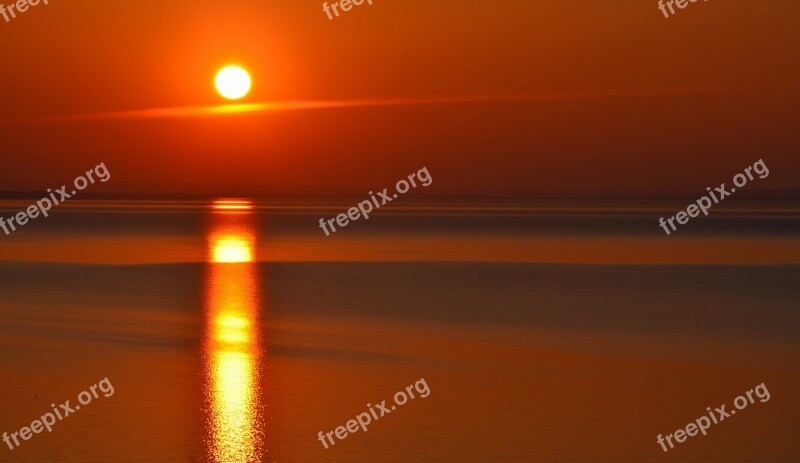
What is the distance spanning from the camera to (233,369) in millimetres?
10242

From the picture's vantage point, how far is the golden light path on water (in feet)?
24.9

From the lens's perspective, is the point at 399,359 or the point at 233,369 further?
the point at 399,359

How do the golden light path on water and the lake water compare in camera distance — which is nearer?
the golden light path on water

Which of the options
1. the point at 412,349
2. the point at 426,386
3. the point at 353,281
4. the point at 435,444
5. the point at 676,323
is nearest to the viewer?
the point at 435,444

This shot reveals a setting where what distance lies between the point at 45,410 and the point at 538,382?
415 centimetres

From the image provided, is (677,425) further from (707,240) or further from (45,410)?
(707,240)

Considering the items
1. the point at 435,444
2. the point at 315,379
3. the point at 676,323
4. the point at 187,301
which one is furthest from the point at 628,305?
the point at 435,444

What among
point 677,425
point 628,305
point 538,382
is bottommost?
point 677,425

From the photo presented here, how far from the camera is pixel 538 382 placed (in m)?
9.84

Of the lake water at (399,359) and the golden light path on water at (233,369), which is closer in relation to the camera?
the golden light path on water at (233,369)

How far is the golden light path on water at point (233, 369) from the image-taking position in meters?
7.59

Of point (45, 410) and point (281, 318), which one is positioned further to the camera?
point (281, 318)

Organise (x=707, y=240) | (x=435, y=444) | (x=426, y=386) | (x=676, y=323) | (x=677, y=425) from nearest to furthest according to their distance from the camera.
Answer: (x=435, y=444), (x=677, y=425), (x=426, y=386), (x=676, y=323), (x=707, y=240)

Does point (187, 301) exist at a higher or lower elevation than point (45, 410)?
higher
